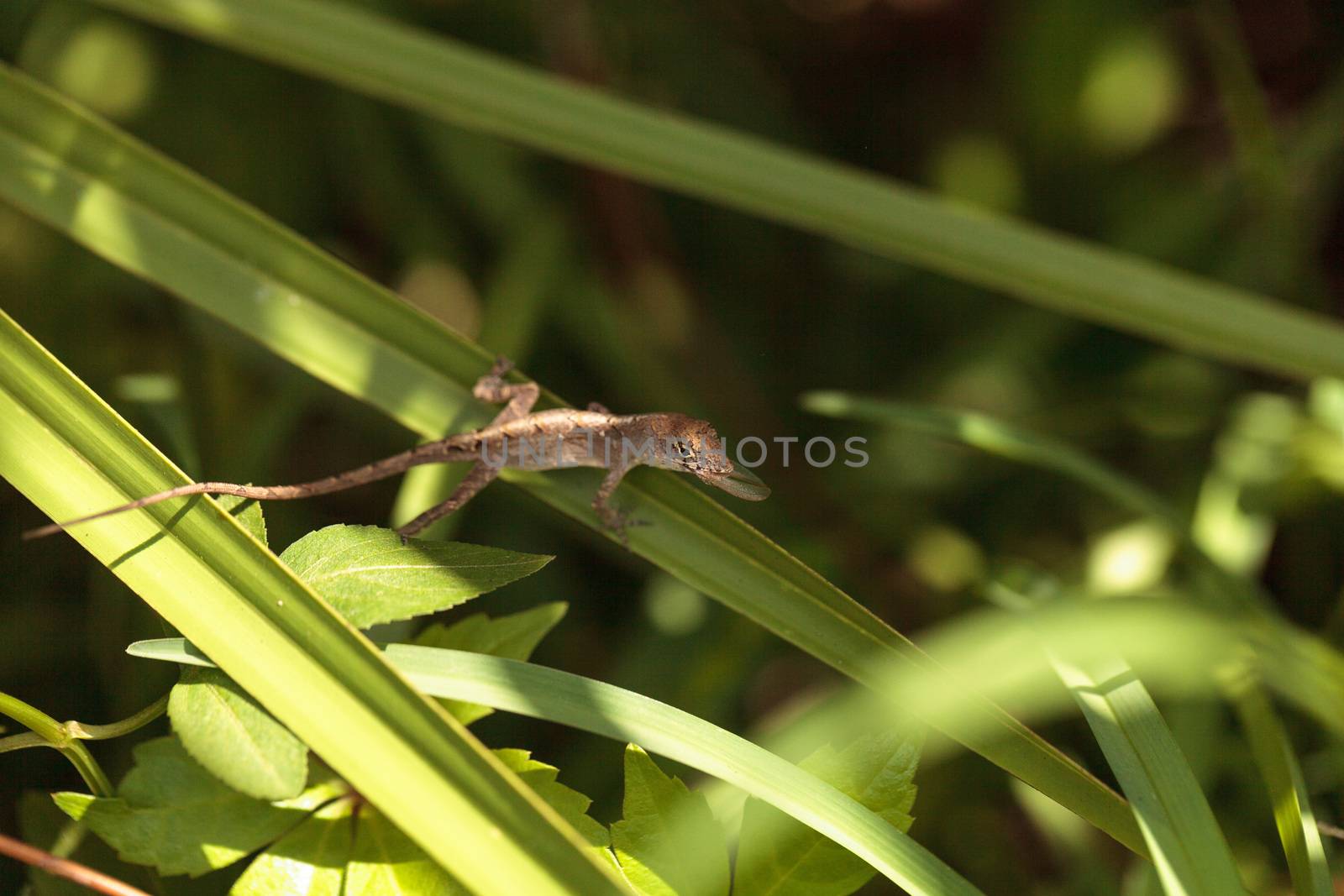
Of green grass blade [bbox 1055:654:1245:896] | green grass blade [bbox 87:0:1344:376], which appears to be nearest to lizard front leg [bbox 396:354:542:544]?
green grass blade [bbox 87:0:1344:376]

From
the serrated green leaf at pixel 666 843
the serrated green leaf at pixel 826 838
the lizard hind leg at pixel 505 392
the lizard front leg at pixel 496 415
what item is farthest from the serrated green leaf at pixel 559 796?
the lizard hind leg at pixel 505 392

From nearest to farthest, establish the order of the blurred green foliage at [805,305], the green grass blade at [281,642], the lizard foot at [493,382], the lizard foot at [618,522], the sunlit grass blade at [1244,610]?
the green grass blade at [281,642], the sunlit grass blade at [1244,610], the lizard foot at [618,522], the lizard foot at [493,382], the blurred green foliage at [805,305]

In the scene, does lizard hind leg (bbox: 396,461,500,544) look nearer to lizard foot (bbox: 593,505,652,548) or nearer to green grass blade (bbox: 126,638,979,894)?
lizard foot (bbox: 593,505,652,548)

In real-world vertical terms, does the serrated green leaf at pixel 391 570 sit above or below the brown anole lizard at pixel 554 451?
below

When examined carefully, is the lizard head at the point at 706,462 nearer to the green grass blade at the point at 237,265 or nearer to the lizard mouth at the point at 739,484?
the lizard mouth at the point at 739,484

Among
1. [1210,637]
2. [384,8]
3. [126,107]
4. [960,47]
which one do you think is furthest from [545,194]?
[1210,637]

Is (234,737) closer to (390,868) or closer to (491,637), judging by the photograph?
(390,868)

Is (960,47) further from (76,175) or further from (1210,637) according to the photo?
(76,175)
